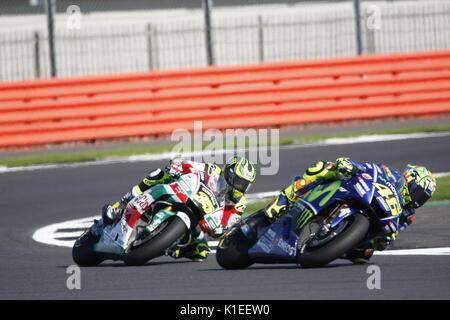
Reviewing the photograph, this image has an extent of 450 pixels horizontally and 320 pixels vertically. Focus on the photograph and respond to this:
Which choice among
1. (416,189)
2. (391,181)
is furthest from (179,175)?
(416,189)

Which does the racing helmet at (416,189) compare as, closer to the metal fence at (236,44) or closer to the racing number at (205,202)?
the racing number at (205,202)

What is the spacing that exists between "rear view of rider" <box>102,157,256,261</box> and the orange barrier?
31.6 feet

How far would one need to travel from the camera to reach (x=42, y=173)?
16266mm

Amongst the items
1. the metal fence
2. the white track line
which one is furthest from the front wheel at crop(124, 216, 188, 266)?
the metal fence

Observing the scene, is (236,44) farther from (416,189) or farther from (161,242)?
(416,189)

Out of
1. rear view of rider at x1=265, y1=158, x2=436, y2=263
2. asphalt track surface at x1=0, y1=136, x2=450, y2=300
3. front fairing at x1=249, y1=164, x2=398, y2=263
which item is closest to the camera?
asphalt track surface at x1=0, y1=136, x2=450, y2=300

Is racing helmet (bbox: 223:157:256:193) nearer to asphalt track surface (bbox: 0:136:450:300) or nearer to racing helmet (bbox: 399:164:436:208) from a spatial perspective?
asphalt track surface (bbox: 0:136:450:300)

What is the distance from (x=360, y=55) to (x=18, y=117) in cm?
659

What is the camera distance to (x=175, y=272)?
329 inches

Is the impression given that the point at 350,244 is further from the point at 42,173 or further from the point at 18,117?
the point at 18,117

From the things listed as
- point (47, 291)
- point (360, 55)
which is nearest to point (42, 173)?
point (360, 55)

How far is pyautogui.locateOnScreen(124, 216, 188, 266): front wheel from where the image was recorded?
27.2 feet

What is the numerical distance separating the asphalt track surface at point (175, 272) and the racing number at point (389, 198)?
46cm

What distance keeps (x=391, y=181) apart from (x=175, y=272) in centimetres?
189
